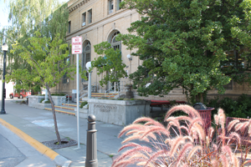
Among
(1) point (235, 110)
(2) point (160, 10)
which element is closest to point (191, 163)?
(2) point (160, 10)

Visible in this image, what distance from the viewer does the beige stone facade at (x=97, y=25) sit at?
17.7 metres

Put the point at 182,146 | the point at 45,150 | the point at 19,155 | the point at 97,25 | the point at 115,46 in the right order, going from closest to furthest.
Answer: the point at 182,146
the point at 19,155
the point at 45,150
the point at 115,46
the point at 97,25

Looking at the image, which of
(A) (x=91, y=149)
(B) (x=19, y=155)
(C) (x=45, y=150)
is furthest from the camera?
(C) (x=45, y=150)

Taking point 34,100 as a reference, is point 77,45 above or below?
above

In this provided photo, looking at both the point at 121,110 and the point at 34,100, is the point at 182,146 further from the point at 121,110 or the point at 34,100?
the point at 34,100

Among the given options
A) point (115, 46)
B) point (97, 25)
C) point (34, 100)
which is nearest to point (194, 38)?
point (115, 46)

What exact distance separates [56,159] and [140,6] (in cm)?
689

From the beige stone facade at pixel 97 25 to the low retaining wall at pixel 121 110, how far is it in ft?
15.4

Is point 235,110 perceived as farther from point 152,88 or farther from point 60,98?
point 60,98

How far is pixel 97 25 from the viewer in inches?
859

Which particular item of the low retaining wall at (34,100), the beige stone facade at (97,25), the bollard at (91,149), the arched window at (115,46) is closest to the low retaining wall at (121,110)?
the beige stone facade at (97,25)

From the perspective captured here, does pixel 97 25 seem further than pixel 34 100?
Yes

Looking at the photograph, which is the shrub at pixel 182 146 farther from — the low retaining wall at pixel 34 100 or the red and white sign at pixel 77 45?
the low retaining wall at pixel 34 100

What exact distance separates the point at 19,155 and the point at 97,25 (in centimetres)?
1813
